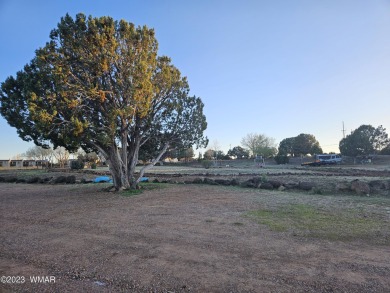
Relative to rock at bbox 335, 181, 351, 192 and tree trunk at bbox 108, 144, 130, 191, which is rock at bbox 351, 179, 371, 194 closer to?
rock at bbox 335, 181, 351, 192

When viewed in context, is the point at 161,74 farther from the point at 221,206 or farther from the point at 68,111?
the point at 221,206

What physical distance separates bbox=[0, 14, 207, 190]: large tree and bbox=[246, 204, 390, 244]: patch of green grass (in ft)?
25.0

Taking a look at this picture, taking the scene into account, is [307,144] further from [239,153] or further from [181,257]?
[181,257]

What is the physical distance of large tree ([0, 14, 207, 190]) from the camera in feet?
38.8

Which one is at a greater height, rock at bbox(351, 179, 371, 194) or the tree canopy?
the tree canopy

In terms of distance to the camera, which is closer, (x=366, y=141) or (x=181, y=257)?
(x=181, y=257)

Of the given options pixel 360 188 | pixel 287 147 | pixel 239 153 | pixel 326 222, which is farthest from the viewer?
pixel 239 153

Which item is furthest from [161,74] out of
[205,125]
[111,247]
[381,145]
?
[381,145]

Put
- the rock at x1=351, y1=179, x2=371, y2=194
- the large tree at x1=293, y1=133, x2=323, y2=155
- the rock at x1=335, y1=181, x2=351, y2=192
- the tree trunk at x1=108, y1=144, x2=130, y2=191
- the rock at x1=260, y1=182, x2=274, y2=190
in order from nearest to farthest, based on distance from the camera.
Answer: the rock at x1=351, y1=179, x2=371, y2=194 → the rock at x1=335, y1=181, x2=351, y2=192 → the rock at x1=260, y1=182, x2=274, y2=190 → the tree trunk at x1=108, y1=144, x2=130, y2=191 → the large tree at x1=293, y1=133, x2=323, y2=155

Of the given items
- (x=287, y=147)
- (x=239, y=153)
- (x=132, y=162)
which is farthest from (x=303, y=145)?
(x=132, y=162)

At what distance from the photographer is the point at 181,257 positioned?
4.61 meters

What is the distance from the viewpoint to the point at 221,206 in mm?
9398

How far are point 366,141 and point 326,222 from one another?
64.1m

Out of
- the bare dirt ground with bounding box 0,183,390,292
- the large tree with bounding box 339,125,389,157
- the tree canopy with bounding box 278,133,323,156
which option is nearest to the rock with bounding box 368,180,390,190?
the bare dirt ground with bounding box 0,183,390,292
